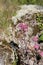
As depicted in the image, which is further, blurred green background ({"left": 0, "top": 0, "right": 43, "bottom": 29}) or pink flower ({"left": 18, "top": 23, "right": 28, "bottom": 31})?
blurred green background ({"left": 0, "top": 0, "right": 43, "bottom": 29})

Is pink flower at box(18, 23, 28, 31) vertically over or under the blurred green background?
under

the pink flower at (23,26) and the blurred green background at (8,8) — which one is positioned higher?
the blurred green background at (8,8)

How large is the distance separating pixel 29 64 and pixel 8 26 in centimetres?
161

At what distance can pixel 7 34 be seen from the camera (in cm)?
751

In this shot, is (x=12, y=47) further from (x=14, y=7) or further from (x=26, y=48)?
(x=14, y=7)

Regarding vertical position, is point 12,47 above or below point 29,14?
below

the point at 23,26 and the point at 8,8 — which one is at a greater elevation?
the point at 8,8

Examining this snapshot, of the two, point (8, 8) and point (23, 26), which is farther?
point (8, 8)

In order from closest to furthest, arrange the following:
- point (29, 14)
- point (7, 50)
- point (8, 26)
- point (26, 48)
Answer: point (7, 50)
point (26, 48)
point (8, 26)
point (29, 14)

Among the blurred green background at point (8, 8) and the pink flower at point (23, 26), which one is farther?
the blurred green background at point (8, 8)

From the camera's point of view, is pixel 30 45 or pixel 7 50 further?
pixel 30 45

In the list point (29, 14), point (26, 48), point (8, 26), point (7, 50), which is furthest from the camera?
point (29, 14)

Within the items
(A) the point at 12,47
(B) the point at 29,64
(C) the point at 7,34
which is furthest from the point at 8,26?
(B) the point at 29,64

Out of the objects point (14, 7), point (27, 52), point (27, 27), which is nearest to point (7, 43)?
point (27, 52)
